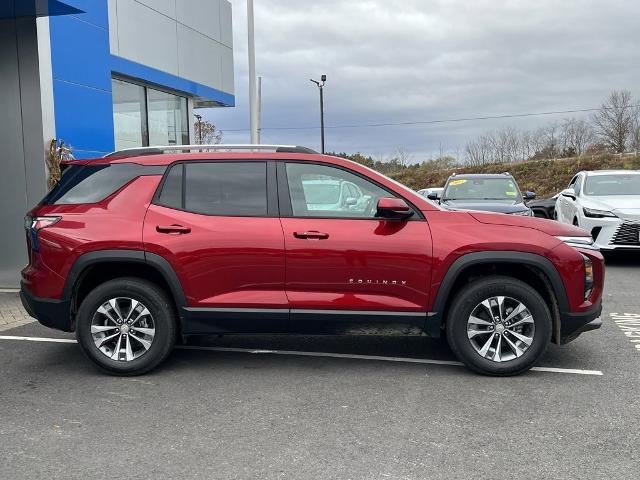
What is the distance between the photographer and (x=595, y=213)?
10.7 metres

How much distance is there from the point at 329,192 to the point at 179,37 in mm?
10550

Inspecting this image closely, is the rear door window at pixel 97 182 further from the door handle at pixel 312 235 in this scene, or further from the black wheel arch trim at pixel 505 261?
the black wheel arch trim at pixel 505 261

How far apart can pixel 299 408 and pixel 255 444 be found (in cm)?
66

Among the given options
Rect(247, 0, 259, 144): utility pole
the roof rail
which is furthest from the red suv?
Rect(247, 0, 259, 144): utility pole

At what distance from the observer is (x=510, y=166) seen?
46.9 m

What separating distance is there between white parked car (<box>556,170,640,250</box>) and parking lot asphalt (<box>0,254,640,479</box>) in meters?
5.00

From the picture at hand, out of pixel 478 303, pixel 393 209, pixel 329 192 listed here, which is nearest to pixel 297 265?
pixel 329 192

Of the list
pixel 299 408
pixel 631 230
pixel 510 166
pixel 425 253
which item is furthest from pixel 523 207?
pixel 510 166

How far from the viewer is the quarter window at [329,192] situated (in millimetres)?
4949

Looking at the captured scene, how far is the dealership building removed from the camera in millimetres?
9023

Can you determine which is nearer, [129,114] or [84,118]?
[84,118]

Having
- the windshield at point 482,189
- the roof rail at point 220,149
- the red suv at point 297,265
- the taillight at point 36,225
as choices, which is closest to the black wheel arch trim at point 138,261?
the red suv at point 297,265

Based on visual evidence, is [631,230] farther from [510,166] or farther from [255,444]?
[510,166]

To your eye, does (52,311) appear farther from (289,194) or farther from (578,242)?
(578,242)
